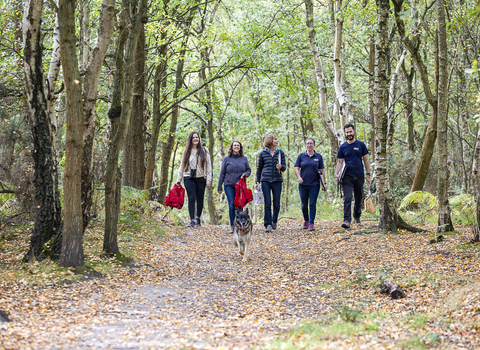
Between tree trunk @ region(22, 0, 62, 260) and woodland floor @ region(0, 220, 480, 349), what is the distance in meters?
0.52

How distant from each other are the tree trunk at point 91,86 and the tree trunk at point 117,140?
30 cm

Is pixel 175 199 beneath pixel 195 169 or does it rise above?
beneath

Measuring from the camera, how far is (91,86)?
7.06 meters

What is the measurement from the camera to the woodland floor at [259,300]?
4.02 meters

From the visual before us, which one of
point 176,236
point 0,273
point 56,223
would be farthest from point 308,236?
point 0,273

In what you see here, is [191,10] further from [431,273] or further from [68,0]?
[431,273]

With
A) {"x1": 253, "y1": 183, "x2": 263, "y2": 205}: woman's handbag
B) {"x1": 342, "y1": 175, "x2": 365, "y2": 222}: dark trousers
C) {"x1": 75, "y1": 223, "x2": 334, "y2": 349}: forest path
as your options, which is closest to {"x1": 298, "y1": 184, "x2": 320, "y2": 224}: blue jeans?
{"x1": 342, "y1": 175, "x2": 365, "y2": 222}: dark trousers

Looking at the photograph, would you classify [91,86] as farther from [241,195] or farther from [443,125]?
[443,125]

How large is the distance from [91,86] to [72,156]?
1.41 m

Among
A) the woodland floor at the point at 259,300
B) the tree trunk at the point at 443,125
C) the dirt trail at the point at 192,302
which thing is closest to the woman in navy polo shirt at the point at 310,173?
the dirt trail at the point at 192,302

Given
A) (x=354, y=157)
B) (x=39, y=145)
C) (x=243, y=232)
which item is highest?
(x=354, y=157)

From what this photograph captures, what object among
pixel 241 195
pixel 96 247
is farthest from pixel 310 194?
pixel 96 247

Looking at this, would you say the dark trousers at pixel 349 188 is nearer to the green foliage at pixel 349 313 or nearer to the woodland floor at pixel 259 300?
the woodland floor at pixel 259 300

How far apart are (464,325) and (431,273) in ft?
6.74
